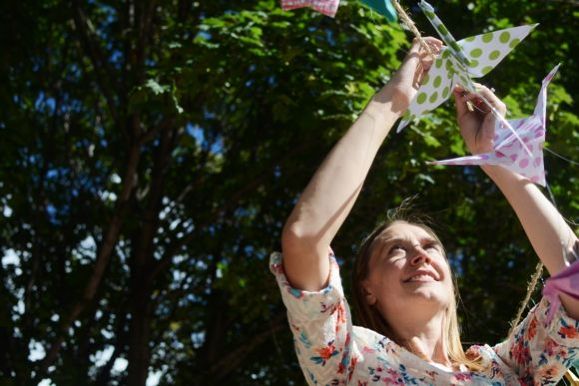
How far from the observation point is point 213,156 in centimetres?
807

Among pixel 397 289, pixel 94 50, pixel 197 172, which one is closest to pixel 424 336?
pixel 397 289

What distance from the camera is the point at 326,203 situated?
174 cm

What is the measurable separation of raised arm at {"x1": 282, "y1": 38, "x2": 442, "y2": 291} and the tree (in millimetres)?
3340

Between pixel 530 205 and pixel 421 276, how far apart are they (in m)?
0.36

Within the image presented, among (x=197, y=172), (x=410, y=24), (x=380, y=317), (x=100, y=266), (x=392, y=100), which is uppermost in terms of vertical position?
(x=197, y=172)

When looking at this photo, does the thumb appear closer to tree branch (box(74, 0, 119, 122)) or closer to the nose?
the nose

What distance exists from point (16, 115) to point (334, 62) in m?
2.82

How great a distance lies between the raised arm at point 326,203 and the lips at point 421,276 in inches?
17.7

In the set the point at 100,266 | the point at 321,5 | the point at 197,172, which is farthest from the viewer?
the point at 197,172

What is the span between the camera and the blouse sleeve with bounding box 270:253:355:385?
5.80 ft

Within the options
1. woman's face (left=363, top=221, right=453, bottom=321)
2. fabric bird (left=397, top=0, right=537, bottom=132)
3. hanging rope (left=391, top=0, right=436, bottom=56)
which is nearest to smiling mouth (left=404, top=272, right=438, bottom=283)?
woman's face (left=363, top=221, right=453, bottom=321)

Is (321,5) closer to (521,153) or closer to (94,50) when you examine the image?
(521,153)

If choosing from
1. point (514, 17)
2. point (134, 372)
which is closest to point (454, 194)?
point (514, 17)

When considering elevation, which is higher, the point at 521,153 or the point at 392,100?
the point at 392,100
